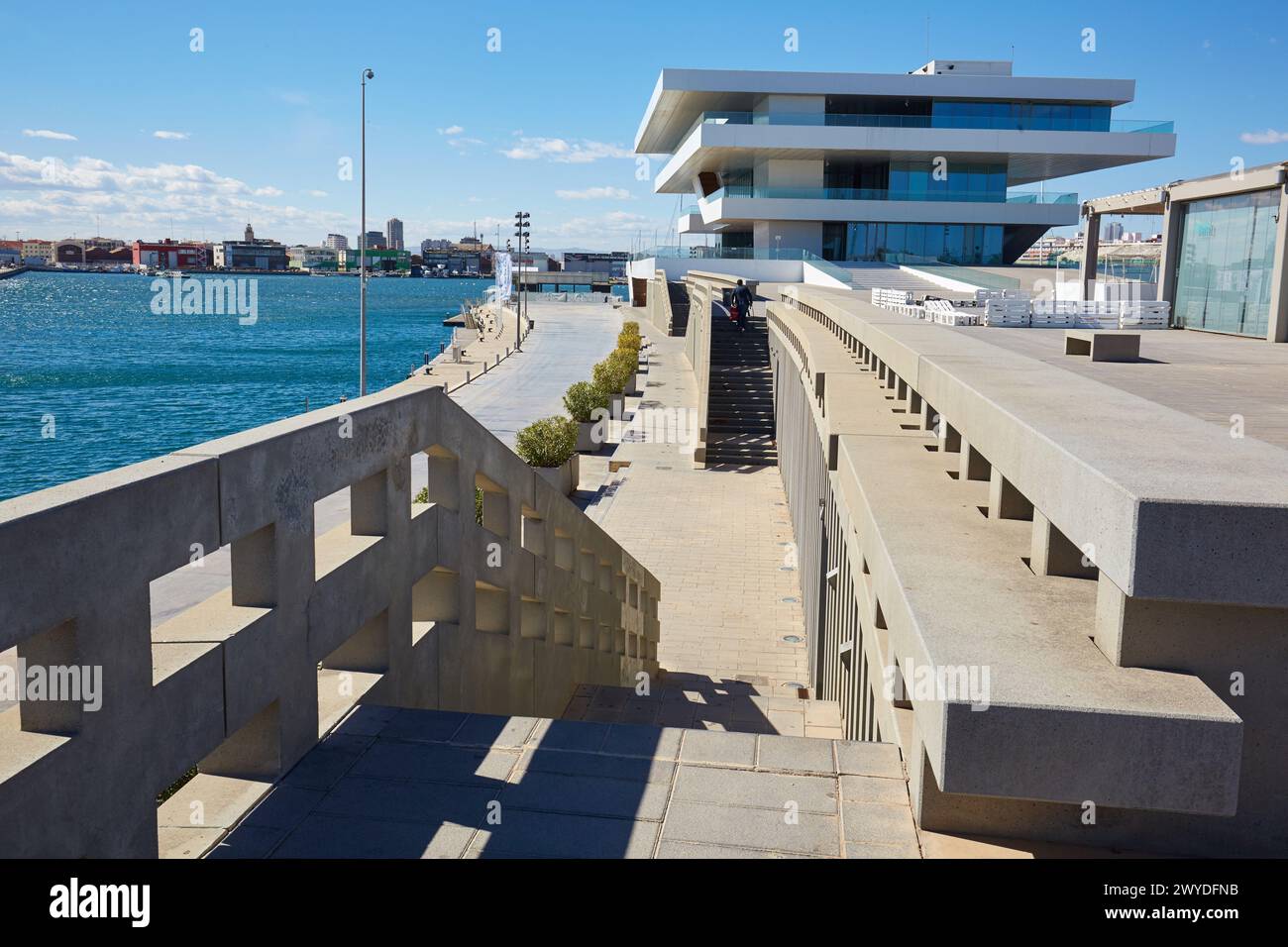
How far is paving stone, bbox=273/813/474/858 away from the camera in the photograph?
3.78 m

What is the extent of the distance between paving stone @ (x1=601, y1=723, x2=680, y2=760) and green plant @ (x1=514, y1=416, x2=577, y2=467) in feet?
54.5

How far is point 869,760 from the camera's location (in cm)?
452

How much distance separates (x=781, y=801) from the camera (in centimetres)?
414

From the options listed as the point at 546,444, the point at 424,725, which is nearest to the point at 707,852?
the point at 424,725

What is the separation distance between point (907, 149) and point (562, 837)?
61.1m

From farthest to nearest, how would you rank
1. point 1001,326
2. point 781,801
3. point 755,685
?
1. point 1001,326
2. point 755,685
3. point 781,801

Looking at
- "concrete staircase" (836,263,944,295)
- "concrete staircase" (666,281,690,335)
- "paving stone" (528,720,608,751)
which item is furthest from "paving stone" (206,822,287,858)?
"concrete staircase" (666,281,690,335)

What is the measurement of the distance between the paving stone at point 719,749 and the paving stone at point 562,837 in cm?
63

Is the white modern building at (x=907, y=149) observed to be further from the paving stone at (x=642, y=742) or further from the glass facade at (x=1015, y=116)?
the paving stone at (x=642, y=742)

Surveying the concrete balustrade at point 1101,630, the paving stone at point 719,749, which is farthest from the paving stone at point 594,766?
Result: the concrete balustrade at point 1101,630

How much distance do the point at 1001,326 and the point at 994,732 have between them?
765 inches

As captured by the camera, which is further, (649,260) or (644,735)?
(649,260)
